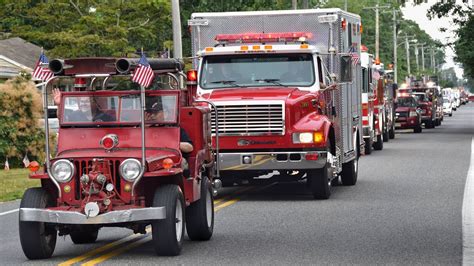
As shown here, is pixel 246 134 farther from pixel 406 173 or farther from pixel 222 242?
pixel 406 173

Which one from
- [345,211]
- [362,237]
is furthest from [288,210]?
[362,237]

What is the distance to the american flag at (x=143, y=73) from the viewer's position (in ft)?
39.8

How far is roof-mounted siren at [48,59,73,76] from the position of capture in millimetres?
12492

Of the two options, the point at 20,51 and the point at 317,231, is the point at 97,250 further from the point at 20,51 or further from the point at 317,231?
the point at 20,51

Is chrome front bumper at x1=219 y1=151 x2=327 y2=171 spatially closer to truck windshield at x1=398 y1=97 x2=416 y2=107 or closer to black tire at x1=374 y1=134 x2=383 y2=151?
black tire at x1=374 y1=134 x2=383 y2=151

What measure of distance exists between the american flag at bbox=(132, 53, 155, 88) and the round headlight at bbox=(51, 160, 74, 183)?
111cm

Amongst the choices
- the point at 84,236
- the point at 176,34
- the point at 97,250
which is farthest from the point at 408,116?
the point at 97,250

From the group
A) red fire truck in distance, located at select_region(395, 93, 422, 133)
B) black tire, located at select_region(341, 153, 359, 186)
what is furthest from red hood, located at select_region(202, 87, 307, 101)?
red fire truck in distance, located at select_region(395, 93, 422, 133)

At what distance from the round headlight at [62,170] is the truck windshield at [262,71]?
7.98 metres

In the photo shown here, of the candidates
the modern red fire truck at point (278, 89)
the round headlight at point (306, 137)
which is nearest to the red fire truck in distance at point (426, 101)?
the modern red fire truck at point (278, 89)

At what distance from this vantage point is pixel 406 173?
86.6 feet

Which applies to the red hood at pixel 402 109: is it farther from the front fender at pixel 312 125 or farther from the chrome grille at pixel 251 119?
the chrome grille at pixel 251 119

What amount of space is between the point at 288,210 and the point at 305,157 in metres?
1.43

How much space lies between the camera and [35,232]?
12172 millimetres
